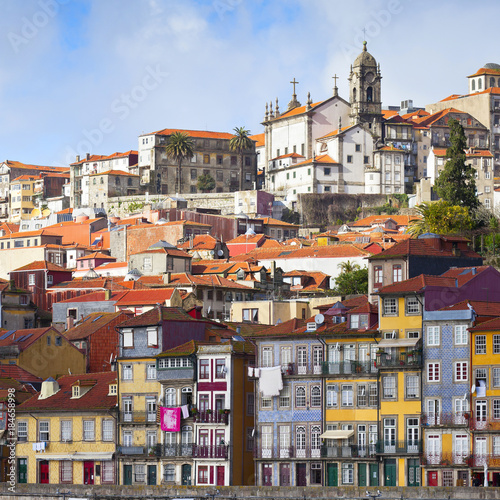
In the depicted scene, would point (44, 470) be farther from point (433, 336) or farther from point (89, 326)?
point (433, 336)

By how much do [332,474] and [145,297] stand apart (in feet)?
112

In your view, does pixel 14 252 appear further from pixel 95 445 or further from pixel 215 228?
pixel 95 445

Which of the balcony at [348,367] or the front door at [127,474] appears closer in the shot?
the balcony at [348,367]

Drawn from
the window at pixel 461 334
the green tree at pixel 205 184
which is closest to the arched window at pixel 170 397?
the window at pixel 461 334

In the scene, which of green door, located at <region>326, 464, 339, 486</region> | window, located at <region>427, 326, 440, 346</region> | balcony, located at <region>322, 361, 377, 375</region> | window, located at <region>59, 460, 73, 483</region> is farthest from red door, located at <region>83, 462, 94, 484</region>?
window, located at <region>427, 326, 440, 346</region>

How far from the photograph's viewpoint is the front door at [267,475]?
64800 mm

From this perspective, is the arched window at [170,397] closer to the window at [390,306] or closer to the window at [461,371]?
the window at [390,306]

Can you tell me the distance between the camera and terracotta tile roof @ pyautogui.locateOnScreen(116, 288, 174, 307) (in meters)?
93.0

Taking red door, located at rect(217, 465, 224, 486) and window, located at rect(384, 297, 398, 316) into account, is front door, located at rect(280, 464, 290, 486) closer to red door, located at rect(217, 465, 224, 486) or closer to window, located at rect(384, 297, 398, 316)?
red door, located at rect(217, 465, 224, 486)

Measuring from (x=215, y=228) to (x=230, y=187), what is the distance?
125 ft

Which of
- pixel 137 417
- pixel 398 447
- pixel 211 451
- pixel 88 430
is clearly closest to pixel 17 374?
pixel 88 430

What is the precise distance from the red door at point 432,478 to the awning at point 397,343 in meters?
5.74

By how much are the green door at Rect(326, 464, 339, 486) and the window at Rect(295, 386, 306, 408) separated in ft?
10.9

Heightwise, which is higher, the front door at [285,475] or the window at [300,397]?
the window at [300,397]
